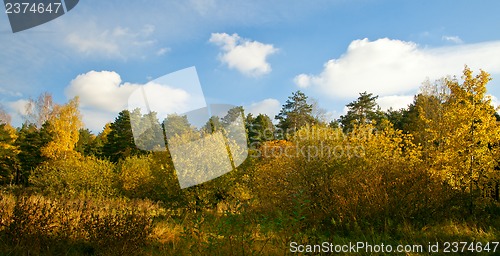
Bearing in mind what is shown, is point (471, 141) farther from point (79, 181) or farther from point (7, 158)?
point (7, 158)

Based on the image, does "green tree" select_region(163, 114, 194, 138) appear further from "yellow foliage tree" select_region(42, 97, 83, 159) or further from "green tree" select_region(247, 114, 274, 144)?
"green tree" select_region(247, 114, 274, 144)

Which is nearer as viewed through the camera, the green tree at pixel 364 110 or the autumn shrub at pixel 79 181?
the autumn shrub at pixel 79 181

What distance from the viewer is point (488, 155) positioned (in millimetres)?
10680

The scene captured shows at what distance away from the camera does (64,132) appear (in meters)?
29.0

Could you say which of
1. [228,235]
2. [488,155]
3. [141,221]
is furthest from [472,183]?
[141,221]

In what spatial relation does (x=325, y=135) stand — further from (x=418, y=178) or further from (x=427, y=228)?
(x=427, y=228)

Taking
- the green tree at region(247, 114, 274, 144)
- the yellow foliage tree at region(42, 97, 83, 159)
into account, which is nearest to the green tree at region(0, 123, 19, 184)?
the yellow foliage tree at region(42, 97, 83, 159)

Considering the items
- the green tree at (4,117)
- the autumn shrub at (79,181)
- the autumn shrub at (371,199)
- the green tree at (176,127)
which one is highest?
the green tree at (4,117)

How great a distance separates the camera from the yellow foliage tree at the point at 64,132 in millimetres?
29109

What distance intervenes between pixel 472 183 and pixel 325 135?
5099mm

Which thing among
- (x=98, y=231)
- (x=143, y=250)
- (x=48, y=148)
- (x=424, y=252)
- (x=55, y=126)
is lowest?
(x=424, y=252)

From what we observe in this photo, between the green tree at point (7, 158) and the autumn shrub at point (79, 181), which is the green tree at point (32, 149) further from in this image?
the autumn shrub at point (79, 181)

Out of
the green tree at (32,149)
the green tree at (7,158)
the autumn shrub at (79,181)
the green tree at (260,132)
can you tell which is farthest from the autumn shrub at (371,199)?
the green tree at (7,158)

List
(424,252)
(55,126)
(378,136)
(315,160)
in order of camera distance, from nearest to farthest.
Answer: (424,252) → (315,160) → (378,136) → (55,126)
